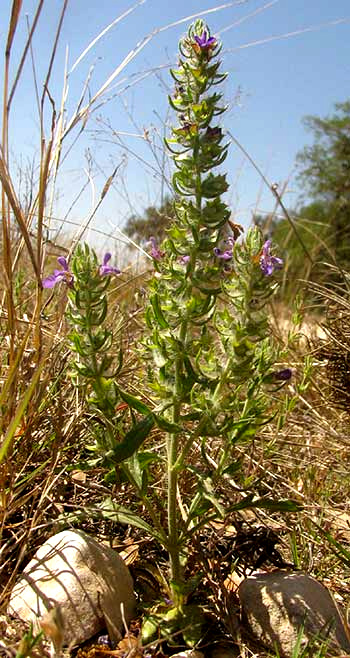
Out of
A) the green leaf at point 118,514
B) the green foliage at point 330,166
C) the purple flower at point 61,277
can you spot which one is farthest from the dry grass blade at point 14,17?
the green foliage at point 330,166

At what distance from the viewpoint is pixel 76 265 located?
1.42 m

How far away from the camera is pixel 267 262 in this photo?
4.61ft

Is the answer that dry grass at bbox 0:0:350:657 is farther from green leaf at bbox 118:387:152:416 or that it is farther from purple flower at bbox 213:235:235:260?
purple flower at bbox 213:235:235:260

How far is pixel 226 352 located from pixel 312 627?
699 millimetres

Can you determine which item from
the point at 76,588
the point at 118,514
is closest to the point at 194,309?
the point at 118,514

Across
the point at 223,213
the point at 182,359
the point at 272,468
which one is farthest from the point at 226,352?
the point at 272,468

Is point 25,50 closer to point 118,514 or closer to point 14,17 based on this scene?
point 14,17

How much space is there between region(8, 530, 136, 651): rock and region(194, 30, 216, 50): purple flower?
119cm

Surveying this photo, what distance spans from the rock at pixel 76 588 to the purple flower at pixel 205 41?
119 centimetres

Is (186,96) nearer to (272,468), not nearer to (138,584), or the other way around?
(138,584)

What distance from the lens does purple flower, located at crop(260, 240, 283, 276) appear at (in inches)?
54.9

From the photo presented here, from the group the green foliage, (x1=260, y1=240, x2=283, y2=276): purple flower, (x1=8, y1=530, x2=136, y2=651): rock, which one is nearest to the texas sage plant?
(x1=260, y1=240, x2=283, y2=276): purple flower

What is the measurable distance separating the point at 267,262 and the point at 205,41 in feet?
1.67

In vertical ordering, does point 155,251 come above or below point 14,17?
below
